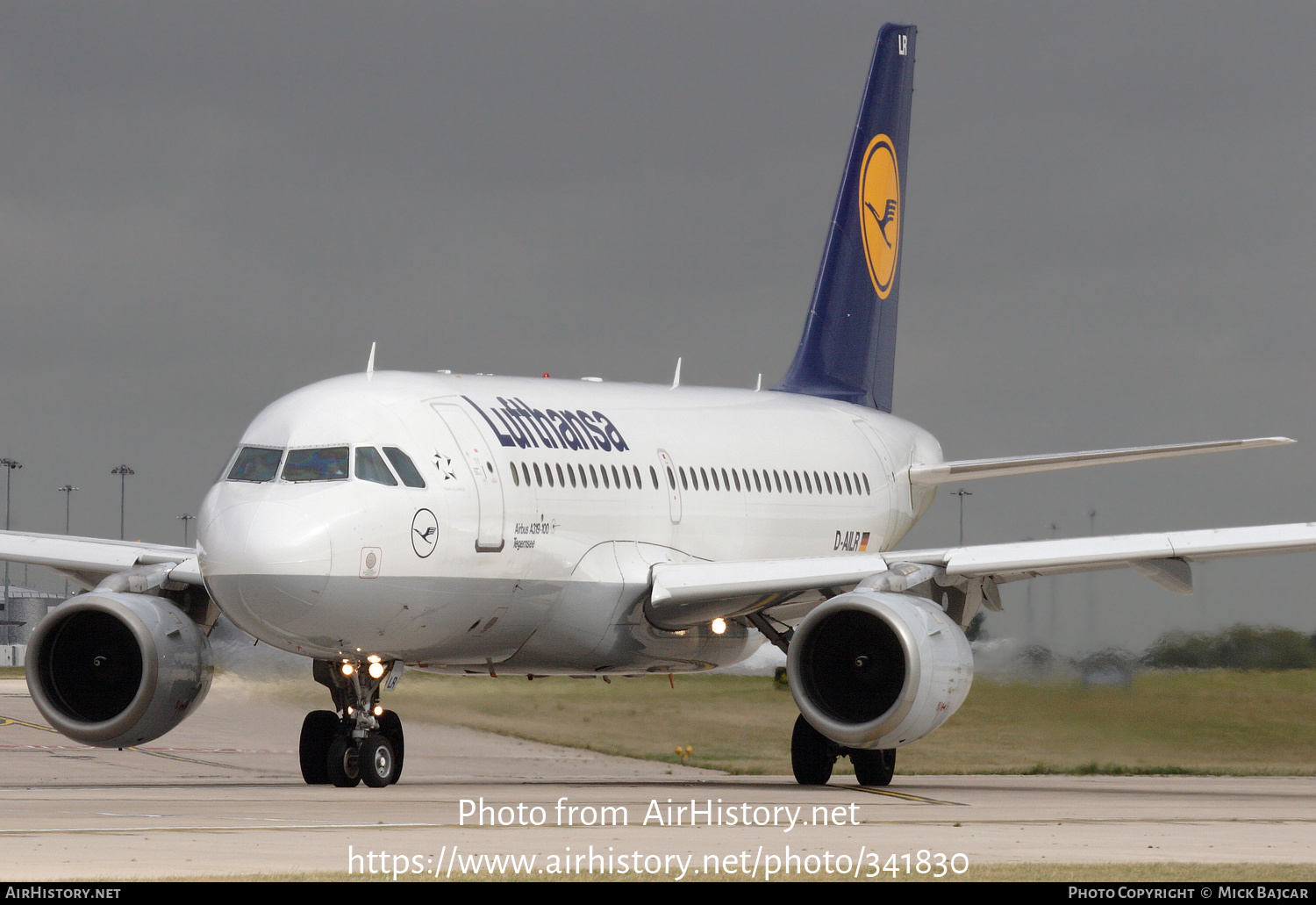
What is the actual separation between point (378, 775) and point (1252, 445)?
11.3 meters

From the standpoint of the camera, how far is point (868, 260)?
107 ft

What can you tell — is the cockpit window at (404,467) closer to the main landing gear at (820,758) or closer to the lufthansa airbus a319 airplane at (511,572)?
the lufthansa airbus a319 airplane at (511,572)

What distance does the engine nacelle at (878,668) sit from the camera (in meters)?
19.6

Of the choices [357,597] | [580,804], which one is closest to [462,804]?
[580,804]

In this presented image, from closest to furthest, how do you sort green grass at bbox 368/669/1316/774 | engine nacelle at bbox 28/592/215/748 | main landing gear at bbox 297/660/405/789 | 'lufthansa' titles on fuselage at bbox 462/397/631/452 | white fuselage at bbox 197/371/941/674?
white fuselage at bbox 197/371/941/674 < main landing gear at bbox 297/660/405/789 < engine nacelle at bbox 28/592/215/748 < 'lufthansa' titles on fuselage at bbox 462/397/631/452 < green grass at bbox 368/669/1316/774

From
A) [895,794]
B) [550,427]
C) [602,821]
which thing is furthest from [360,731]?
[895,794]

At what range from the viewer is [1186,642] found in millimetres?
26750

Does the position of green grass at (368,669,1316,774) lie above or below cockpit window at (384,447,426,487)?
below

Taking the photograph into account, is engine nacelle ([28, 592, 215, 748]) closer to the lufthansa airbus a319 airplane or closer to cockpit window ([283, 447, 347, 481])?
the lufthansa airbus a319 airplane

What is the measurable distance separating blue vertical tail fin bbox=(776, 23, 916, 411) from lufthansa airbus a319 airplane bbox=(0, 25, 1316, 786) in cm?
530

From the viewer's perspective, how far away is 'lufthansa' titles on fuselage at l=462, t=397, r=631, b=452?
2145cm

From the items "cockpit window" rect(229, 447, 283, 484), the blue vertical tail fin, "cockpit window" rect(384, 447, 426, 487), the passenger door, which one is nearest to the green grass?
the blue vertical tail fin
